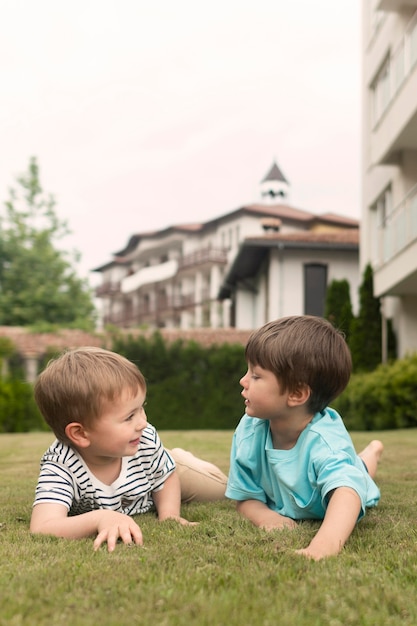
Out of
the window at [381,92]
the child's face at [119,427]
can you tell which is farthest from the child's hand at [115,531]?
the window at [381,92]

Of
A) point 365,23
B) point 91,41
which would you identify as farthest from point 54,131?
point 91,41

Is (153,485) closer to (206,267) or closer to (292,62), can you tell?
(292,62)

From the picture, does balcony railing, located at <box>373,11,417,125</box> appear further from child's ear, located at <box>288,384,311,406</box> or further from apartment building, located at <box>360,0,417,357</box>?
child's ear, located at <box>288,384,311,406</box>

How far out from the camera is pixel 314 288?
28.3m

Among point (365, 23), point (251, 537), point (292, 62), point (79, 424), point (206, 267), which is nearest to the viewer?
point (251, 537)

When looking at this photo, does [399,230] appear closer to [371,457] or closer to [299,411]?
[371,457]

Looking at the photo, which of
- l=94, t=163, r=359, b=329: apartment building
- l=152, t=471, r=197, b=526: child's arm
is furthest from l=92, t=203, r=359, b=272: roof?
l=152, t=471, r=197, b=526: child's arm

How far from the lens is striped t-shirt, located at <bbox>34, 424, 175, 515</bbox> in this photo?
9.61 feet

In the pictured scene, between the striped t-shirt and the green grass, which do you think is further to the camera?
the striped t-shirt

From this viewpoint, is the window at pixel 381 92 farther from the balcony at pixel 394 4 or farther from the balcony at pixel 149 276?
the balcony at pixel 149 276

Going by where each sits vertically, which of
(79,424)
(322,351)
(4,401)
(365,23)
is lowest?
(4,401)

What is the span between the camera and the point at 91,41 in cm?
1517

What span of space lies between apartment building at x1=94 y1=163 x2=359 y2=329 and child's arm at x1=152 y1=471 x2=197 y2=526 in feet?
76.1

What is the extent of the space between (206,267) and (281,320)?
4727 centimetres
